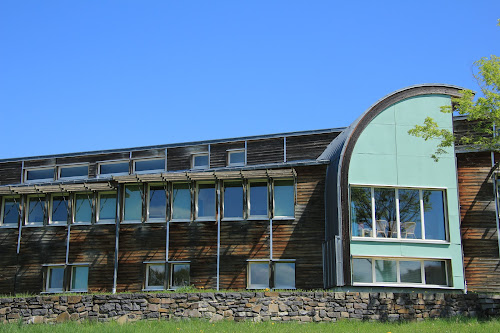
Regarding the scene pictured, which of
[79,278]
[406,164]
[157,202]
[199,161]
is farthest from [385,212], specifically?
[79,278]

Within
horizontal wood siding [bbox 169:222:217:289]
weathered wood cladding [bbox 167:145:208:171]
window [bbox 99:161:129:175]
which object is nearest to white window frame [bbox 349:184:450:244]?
horizontal wood siding [bbox 169:222:217:289]

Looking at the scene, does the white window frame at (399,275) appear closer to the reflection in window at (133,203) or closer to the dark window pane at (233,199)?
the dark window pane at (233,199)

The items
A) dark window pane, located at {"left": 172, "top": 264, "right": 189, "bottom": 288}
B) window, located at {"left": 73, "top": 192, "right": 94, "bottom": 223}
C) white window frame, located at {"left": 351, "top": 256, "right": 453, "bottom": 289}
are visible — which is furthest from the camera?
window, located at {"left": 73, "top": 192, "right": 94, "bottom": 223}

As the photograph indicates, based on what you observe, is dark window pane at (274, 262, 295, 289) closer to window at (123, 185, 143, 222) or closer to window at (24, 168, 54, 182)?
window at (123, 185, 143, 222)

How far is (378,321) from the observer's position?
19797 mm

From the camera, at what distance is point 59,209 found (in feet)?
92.1

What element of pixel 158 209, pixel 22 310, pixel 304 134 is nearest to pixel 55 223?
pixel 158 209

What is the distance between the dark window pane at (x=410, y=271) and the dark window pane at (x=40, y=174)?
703 inches

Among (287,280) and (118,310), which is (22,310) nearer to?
(118,310)

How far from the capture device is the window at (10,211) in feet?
93.6

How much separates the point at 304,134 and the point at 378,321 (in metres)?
12.0

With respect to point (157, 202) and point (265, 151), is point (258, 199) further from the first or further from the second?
point (265, 151)

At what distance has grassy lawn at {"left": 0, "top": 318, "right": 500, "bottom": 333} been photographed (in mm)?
17656

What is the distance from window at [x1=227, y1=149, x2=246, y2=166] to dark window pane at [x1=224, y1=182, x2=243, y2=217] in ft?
12.8
